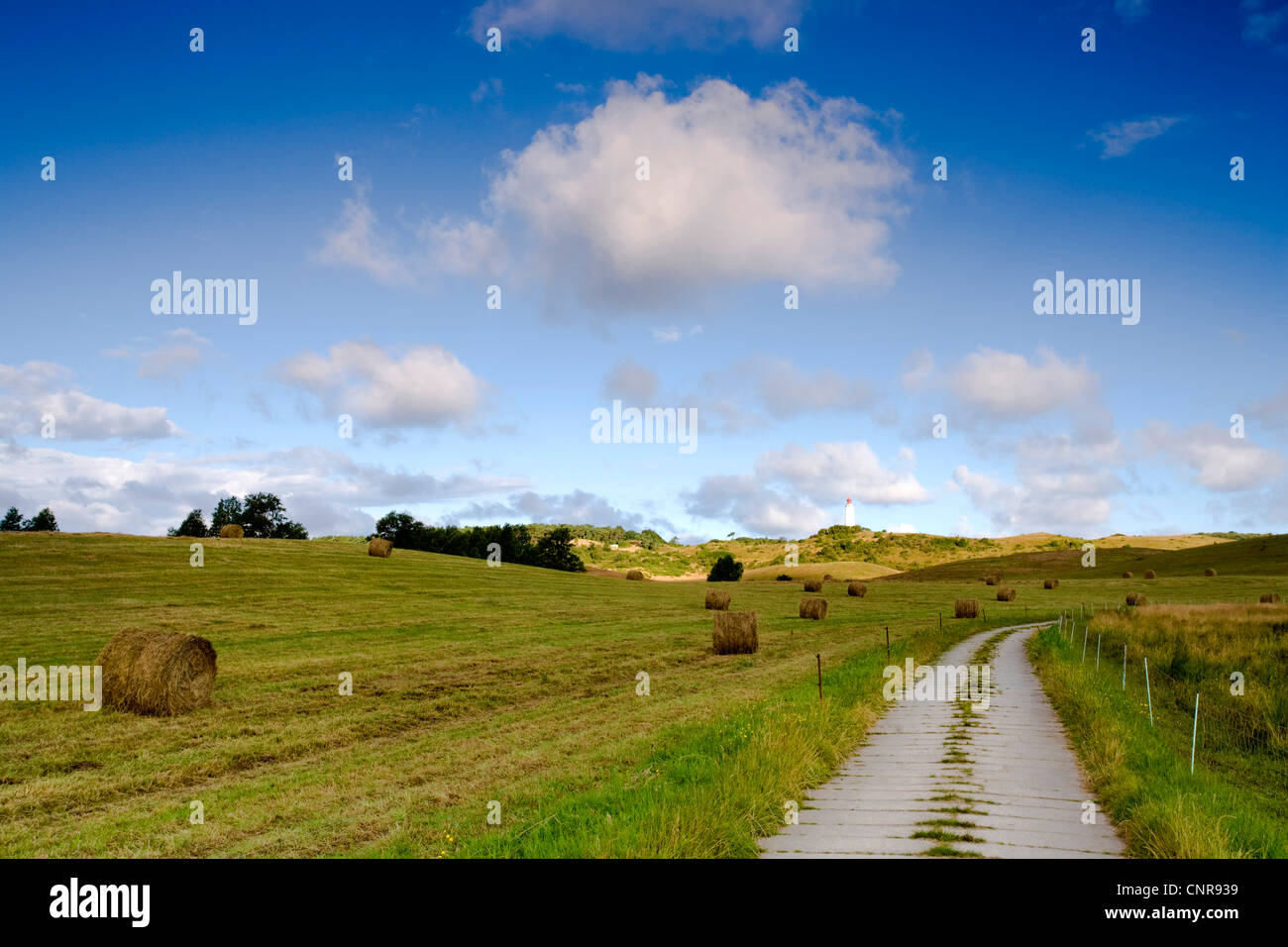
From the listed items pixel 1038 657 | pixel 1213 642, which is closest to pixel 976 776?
pixel 1038 657

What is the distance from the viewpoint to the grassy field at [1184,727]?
732cm

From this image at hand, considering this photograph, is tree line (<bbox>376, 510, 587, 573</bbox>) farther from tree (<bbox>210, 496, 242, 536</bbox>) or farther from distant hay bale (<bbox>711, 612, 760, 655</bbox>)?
distant hay bale (<bbox>711, 612, 760, 655</bbox>)

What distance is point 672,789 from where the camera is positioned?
30.1 feet

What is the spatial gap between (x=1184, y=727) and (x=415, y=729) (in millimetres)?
15435

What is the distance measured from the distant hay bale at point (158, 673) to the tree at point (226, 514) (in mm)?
86077

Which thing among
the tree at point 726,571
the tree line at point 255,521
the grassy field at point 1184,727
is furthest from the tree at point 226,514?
the grassy field at point 1184,727

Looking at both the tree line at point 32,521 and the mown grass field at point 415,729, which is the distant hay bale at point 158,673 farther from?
the tree line at point 32,521

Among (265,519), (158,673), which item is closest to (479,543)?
(265,519)

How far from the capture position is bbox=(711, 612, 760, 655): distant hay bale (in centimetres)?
2873

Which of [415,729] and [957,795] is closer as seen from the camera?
[957,795]

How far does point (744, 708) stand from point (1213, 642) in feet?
62.6

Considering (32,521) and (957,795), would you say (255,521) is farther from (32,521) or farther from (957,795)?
(957,795)

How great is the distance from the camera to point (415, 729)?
656 inches

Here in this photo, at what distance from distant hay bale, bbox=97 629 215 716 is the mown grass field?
507mm
